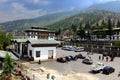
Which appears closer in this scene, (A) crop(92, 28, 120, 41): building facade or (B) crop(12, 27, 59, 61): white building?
(B) crop(12, 27, 59, 61): white building

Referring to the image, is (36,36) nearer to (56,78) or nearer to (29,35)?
(29,35)

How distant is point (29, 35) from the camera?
338ft

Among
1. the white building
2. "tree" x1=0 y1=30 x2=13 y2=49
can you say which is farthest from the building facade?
"tree" x1=0 y1=30 x2=13 y2=49

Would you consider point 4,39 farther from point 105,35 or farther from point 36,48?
point 105,35

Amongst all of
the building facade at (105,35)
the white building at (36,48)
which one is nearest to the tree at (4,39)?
the white building at (36,48)

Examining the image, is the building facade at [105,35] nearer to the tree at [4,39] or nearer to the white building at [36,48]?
the white building at [36,48]

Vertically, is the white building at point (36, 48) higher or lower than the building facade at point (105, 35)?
lower

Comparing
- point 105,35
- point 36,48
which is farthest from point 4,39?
point 105,35

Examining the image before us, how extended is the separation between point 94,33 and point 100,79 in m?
83.9

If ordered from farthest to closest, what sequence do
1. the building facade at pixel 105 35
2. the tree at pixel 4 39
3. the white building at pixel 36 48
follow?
the building facade at pixel 105 35, the tree at pixel 4 39, the white building at pixel 36 48

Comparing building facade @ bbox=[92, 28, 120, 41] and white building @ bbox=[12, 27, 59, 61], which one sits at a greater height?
building facade @ bbox=[92, 28, 120, 41]

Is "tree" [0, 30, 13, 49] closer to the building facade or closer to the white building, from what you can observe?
the white building

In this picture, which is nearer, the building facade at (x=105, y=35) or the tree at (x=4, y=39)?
the tree at (x=4, y=39)

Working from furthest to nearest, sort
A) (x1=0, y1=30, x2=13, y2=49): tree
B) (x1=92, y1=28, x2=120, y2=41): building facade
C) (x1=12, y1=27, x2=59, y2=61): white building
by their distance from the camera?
(x1=92, y1=28, x2=120, y2=41): building facade → (x1=0, y1=30, x2=13, y2=49): tree → (x1=12, y1=27, x2=59, y2=61): white building
